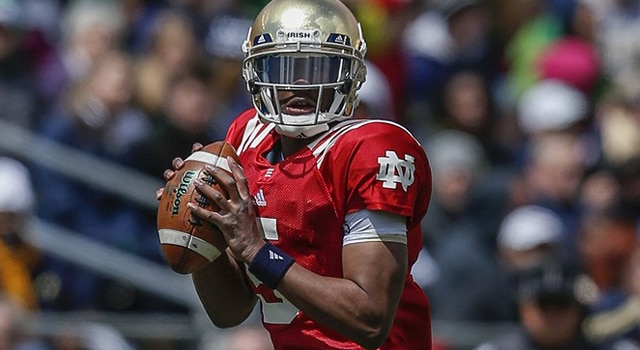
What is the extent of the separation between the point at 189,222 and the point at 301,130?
1.36 feet

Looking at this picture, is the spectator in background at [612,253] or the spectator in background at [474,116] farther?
the spectator in background at [474,116]

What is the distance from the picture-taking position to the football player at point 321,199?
391 cm

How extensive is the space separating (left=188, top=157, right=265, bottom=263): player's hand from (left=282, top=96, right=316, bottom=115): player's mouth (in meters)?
0.29

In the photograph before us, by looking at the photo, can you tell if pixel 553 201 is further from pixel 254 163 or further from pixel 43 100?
pixel 254 163

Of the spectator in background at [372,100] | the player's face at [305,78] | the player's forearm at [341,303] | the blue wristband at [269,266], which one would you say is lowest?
the spectator in background at [372,100]

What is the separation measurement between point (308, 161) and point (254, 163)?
24 cm

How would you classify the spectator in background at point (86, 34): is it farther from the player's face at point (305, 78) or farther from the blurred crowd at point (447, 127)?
the player's face at point (305, 78)

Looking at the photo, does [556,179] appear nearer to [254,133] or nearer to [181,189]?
[254,133]

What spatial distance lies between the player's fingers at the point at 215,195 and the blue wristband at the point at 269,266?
154 millimetres

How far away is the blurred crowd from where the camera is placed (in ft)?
24.7

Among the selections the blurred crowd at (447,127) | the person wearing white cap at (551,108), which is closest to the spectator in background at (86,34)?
the blurred crowd at (447,127)

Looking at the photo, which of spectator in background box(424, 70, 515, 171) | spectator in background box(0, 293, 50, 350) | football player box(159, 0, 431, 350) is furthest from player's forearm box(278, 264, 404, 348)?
spectator in background box(424, 70, 515, 171)

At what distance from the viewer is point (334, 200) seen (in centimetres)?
405

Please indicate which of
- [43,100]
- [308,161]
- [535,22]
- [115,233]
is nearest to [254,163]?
[308,161]
